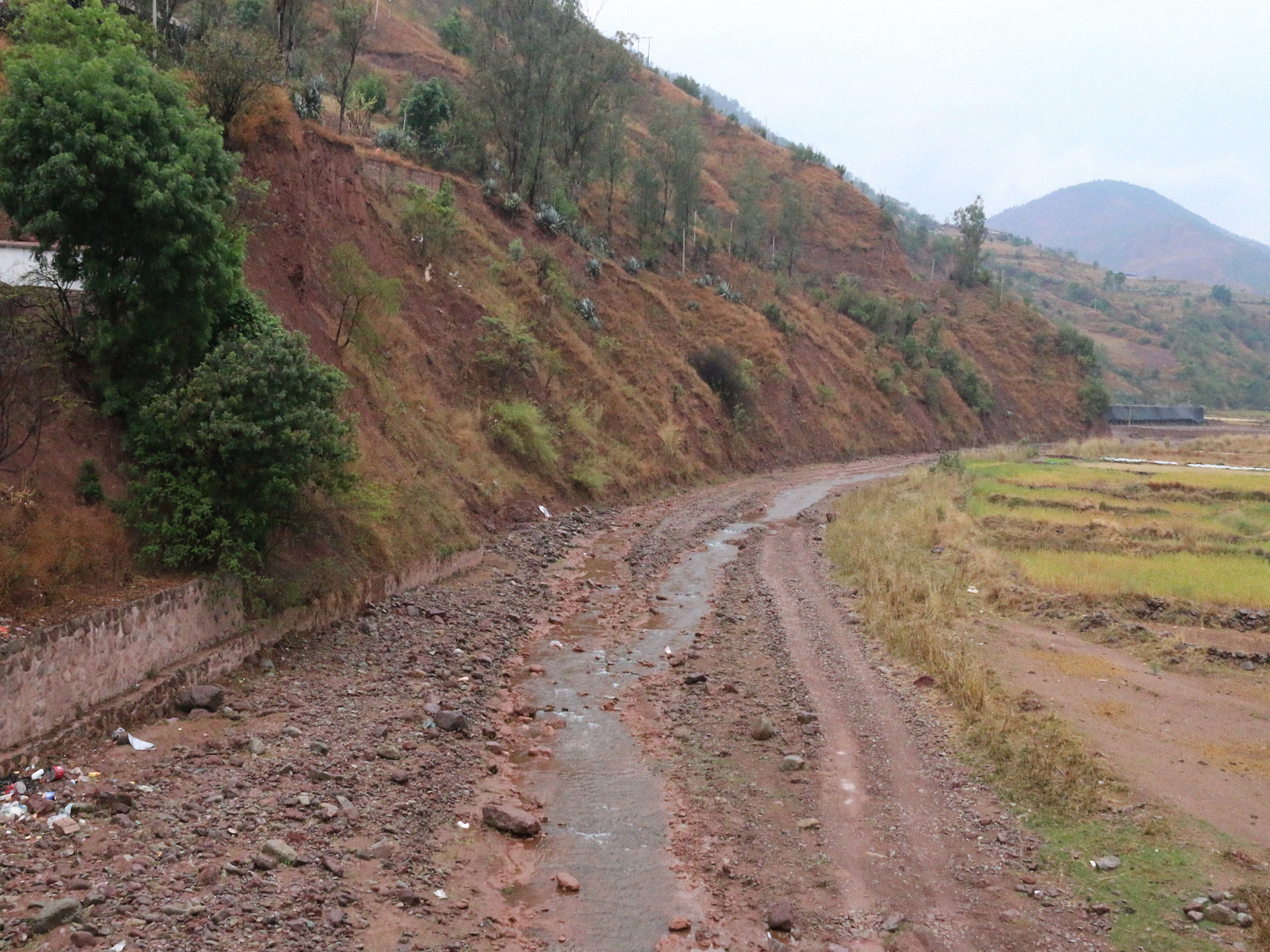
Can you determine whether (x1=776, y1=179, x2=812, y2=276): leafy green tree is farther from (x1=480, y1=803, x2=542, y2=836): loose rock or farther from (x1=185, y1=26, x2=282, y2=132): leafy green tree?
(x1=480, y1=803, x2=542, y2=836): loose rock

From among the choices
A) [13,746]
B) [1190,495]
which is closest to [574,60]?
[1190,495]

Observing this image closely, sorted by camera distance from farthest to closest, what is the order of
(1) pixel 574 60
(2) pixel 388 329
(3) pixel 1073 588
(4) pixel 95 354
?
(1) pixel 574 60
(2) pixel 388 329
(3) pixel 1073 588
(4) pixel 95 354

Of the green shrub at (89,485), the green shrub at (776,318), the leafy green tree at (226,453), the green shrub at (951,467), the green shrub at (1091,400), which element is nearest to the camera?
the green shrub at (89,485)

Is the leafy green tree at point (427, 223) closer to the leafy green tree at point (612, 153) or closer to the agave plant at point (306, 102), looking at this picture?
the agave plant at point (306, 102)

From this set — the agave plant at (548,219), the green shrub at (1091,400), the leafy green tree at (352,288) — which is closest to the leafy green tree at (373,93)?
the agave plant at (548,219)

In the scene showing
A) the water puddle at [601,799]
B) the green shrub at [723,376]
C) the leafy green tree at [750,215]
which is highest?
the leafy green tree at [750,215]

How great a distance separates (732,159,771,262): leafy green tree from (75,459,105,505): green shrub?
56.5m

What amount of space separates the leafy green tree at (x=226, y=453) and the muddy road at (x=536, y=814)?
1.99 m

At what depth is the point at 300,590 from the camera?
14.6 metres

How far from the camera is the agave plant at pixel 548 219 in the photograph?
41.4 meters

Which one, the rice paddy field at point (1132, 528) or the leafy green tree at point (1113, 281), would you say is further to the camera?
the leafy green tree at point (1113, 281)

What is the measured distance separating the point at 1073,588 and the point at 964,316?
219 feet

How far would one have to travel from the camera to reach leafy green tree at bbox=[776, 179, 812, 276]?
7144cm

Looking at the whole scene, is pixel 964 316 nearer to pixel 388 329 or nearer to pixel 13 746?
pixel 388 329
